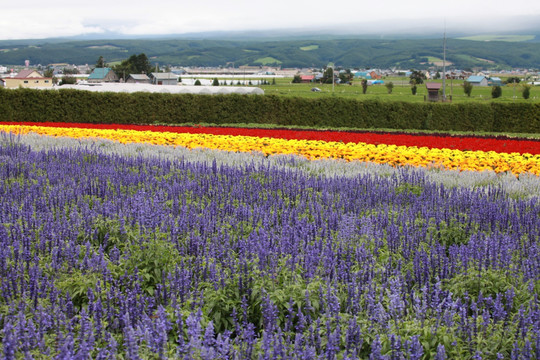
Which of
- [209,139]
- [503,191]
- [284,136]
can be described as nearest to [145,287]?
[503,191]

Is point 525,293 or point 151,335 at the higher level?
point 151,335

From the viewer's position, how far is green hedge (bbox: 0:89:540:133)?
3159 cm

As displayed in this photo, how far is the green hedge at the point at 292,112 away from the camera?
3159 centimetres

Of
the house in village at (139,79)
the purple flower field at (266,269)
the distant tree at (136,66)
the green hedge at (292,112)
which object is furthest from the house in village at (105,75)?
the purple flower field at (266,269)

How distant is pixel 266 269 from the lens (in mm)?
4770

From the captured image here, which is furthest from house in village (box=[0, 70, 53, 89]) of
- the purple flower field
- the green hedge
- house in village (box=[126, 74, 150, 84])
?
the purple flower field

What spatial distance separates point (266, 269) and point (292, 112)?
28.7 m

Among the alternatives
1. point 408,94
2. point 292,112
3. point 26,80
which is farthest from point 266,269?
point 26,80

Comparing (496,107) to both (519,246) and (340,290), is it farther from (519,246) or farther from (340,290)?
(340,290)

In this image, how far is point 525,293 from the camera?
15.1 ft

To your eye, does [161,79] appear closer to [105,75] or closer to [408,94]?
[105,75]

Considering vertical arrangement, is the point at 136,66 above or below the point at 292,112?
above

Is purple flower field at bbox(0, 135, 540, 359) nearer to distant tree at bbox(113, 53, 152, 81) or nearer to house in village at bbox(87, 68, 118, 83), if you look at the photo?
distant tree at bbox(113, 53, 152, 81)

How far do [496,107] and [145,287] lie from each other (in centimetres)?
3159
